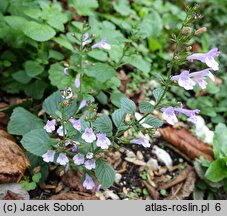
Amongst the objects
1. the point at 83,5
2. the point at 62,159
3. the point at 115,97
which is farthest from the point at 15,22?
the point at 62,159

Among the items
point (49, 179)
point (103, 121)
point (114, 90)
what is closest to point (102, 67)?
point (114, 90)

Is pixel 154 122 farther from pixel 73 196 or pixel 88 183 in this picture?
pixel 73 196

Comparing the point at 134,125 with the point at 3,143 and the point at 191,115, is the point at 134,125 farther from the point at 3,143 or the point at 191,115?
the point at 3,143

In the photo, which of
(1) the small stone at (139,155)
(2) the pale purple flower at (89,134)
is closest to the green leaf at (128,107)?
(2) the pale purple flower at (89,134)

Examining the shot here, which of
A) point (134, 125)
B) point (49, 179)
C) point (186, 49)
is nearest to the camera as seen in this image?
point (186, 49)

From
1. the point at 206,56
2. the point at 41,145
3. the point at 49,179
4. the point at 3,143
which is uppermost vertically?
the point at 206,56

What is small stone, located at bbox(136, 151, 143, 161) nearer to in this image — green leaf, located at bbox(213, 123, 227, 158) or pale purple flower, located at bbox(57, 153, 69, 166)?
green leaf, located at bbox(213, 123, 227, 158)
